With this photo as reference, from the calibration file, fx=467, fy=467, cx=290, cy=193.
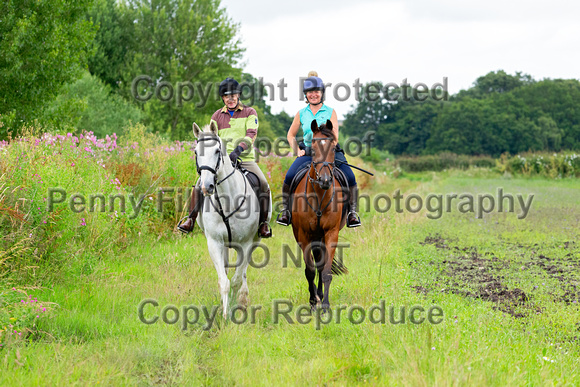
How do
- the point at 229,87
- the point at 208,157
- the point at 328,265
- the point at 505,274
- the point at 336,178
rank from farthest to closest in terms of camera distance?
the point at 505,274
the point at 336,178
the point at 229,87
the point at 328,265
the point at 208,157

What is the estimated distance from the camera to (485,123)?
3447 inches

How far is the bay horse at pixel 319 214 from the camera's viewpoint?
656cm

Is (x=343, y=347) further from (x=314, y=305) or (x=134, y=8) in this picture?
(x=134, y=8)

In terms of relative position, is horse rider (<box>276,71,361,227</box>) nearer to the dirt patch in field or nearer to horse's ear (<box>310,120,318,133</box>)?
horse's ear (<box>310,120,318,133</box>)

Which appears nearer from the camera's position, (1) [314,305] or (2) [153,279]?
(1) [314,305]

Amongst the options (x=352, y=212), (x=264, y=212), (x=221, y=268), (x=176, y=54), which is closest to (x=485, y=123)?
(x=176, y=54)

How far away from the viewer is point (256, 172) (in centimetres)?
772

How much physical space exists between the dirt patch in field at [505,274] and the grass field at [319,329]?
0.04 m

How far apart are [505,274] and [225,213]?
5589 millimetres

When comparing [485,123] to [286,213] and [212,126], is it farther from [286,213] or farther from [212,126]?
[212,126]

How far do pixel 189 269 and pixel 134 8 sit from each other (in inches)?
1298

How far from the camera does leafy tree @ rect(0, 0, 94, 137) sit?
1360 centimetres

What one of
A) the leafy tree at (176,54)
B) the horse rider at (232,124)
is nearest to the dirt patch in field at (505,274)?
the horse rider at (232,124)

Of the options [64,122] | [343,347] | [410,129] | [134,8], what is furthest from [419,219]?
[410,129]
